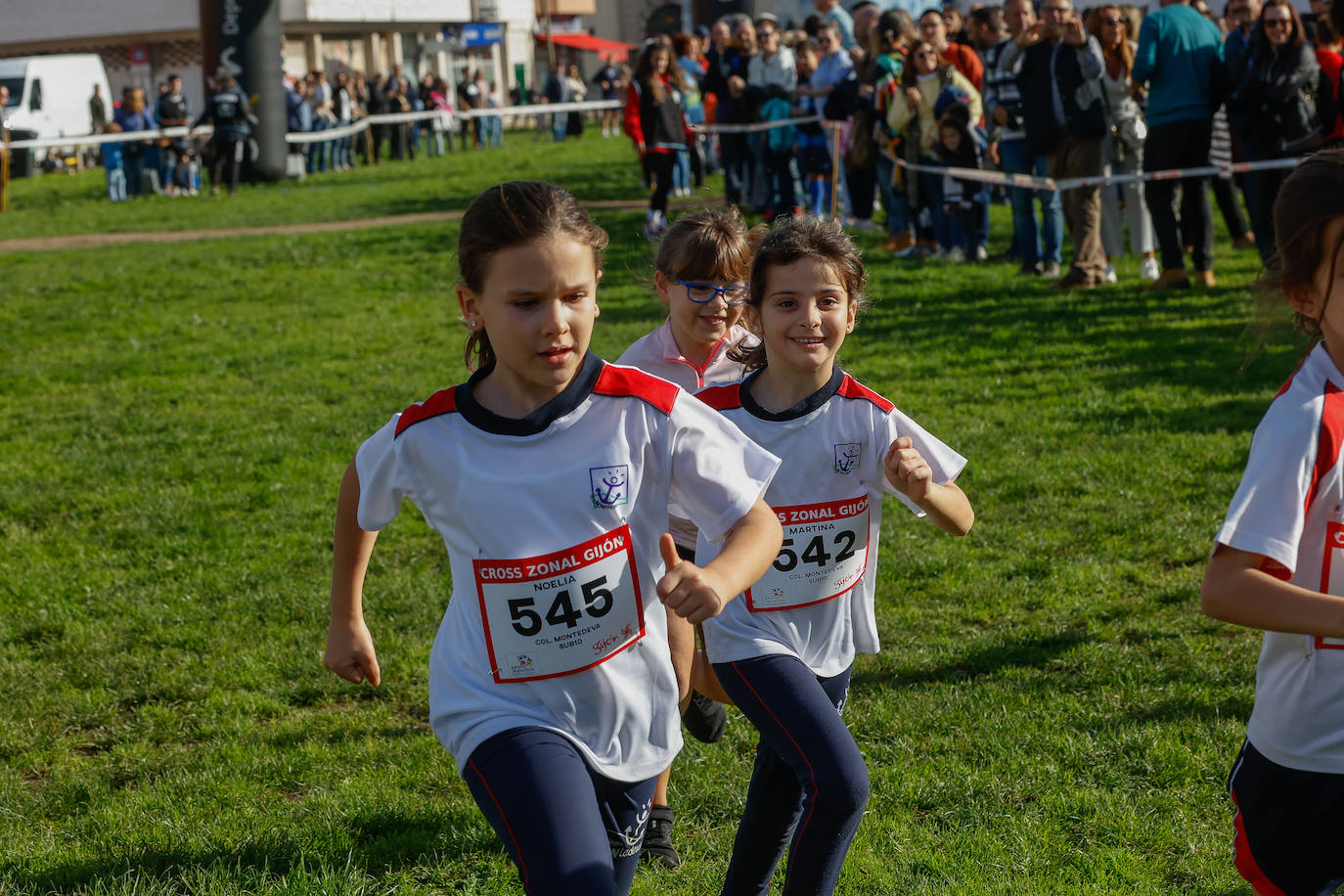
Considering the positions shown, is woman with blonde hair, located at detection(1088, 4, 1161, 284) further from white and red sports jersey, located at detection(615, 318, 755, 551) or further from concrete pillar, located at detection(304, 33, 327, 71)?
concrete pillar, located at detection(304, 33, 327, 71)

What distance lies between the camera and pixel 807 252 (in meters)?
3.49

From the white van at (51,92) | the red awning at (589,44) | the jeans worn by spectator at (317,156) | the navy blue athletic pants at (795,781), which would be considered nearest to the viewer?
the navy blue athletic pants at (795,781)

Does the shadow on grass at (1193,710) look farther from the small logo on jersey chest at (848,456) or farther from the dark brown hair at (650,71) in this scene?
the dark brown hair at (650,71)

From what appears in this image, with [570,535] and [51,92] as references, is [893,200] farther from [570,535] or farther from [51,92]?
[51,92]

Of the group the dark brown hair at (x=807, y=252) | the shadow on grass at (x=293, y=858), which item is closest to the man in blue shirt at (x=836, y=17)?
the dark brown hair at (x=807, y=252)

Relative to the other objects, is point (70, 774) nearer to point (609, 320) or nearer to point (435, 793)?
point (435, 793)

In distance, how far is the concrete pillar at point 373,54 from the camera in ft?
198

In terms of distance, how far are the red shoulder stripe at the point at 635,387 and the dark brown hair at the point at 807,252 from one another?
0.83 metres

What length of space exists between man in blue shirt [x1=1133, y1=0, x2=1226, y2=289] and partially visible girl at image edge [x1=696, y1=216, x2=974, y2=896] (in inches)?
324

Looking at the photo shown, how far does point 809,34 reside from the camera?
19297 millimetres

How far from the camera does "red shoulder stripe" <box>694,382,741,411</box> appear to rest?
11.4 ft

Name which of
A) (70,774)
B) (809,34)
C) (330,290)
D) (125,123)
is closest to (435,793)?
(70,774)

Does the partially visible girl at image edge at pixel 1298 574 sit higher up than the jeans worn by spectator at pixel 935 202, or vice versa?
the jeans worn by spectator at pixel 935 202

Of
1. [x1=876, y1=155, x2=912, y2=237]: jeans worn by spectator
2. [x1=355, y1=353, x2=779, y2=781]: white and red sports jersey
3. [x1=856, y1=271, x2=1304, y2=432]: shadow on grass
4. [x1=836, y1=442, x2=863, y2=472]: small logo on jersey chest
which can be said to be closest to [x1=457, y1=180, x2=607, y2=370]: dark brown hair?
[x1=355, y1=353, x2=779, y2=781]: white and red sports jersey
